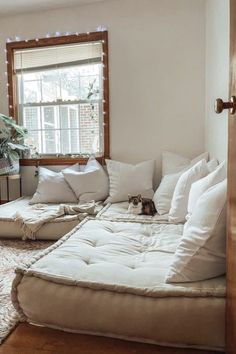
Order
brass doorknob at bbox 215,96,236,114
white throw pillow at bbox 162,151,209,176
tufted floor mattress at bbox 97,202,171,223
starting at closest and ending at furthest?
brass doorknob at bbox 215,96,236,114, tufted floor mattress at bbox 97,202,171,223, white throw pillow at bbox 162,151,209,176

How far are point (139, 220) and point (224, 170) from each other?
0.90m

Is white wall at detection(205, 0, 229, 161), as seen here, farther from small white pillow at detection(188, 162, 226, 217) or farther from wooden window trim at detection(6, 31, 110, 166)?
wooden window trim at detection(6, 31, 110, 166)

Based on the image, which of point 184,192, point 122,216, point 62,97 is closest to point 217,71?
point 184,192

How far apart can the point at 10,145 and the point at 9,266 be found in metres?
1.70

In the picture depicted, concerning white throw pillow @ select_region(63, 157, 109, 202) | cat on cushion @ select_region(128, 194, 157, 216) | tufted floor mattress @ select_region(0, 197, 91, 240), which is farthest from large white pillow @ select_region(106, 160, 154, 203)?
tufted floor mattress @ select_region(0, 197, 91, 240)

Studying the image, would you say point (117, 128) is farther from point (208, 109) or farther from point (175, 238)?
point (175, 238)

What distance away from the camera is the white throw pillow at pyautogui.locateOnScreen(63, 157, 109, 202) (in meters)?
3.38

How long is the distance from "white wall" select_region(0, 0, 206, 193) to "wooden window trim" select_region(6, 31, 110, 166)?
2.8 inches

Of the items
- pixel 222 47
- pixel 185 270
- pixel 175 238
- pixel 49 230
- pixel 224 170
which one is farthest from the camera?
pixel 49 230

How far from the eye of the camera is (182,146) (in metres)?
3.44

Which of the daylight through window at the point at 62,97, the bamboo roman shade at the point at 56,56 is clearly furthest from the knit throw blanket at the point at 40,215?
the bamboo roman shade at the point at 56,56

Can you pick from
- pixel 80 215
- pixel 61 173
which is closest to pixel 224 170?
pixel 80 215

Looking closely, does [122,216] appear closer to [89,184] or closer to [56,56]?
[89,184]

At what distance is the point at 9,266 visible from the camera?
2.27m
